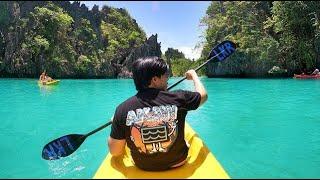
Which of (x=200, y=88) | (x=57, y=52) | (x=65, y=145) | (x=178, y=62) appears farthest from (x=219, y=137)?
(x=178, y=62)

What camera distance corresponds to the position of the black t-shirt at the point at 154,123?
10.7 feet

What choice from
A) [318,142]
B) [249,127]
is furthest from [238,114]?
[318,142]

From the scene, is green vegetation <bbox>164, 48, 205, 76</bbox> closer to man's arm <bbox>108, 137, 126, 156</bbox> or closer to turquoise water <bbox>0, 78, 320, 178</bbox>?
turquoise water <bbox>0, 78, 320, 178</bbox>

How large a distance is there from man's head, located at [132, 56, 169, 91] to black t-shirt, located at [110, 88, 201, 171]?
0.23 feet

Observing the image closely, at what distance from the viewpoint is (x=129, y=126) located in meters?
3.32

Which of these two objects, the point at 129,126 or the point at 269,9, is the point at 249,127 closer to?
the point at 129,126

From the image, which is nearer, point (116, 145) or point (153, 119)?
point (153, 119)

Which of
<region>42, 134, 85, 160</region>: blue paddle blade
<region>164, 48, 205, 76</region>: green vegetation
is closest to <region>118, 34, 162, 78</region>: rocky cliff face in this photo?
<region>164, 48, 205, 76</region>: green vegetation

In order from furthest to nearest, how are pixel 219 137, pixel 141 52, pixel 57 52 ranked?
pixel 141 52, pixel 57 52, pixel 219 137

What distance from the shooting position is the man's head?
11.1 ft

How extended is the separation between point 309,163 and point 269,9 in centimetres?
3853

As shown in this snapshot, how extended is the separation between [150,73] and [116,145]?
714mm

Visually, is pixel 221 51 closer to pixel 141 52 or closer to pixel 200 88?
pixel 200 88

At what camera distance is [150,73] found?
11.1ft
